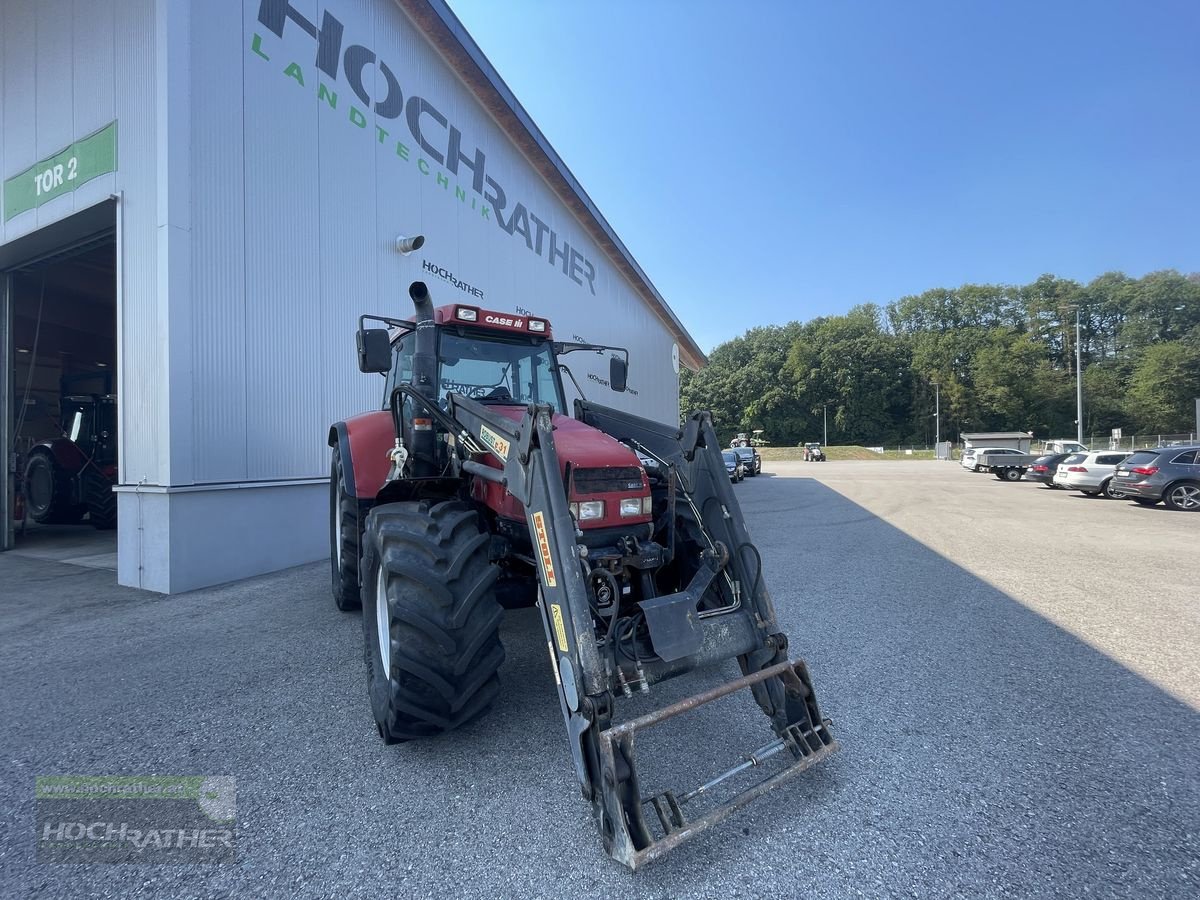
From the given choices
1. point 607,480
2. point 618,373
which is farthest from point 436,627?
point 618,373

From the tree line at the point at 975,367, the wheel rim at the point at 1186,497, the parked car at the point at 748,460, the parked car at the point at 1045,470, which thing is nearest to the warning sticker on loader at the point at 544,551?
the wheel rim at the point at 1186,497

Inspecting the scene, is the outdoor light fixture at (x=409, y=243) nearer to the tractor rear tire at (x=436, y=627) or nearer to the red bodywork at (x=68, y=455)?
the tractor rear tire at (x=436, y=627)

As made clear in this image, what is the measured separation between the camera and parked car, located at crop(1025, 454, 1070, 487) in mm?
20344

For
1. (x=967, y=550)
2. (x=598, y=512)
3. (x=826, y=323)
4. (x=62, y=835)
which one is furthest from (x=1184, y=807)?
(x=826, y=323)

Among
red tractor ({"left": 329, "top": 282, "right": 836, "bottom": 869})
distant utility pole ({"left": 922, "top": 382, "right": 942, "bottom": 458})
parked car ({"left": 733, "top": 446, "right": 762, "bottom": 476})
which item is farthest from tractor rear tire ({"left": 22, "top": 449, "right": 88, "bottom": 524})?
distant utility pole ({"left": 922, "top": 382, "right": 942, "bottom": 458})

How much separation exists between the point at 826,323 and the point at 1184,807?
89572 mm

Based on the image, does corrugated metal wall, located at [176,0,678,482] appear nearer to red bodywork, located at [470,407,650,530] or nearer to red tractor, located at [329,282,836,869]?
red tractor, located at [329,282,836,869]

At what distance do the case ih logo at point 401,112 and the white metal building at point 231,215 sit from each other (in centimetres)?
Result: 4

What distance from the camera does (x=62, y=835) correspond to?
2.23 m

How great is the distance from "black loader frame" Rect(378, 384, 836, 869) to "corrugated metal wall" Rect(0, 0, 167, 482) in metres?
4.61

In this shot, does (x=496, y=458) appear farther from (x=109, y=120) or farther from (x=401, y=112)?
(x=401, y=112)

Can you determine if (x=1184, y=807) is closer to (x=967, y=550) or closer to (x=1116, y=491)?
(x=967, y=550)

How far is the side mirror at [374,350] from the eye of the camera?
3883mm
